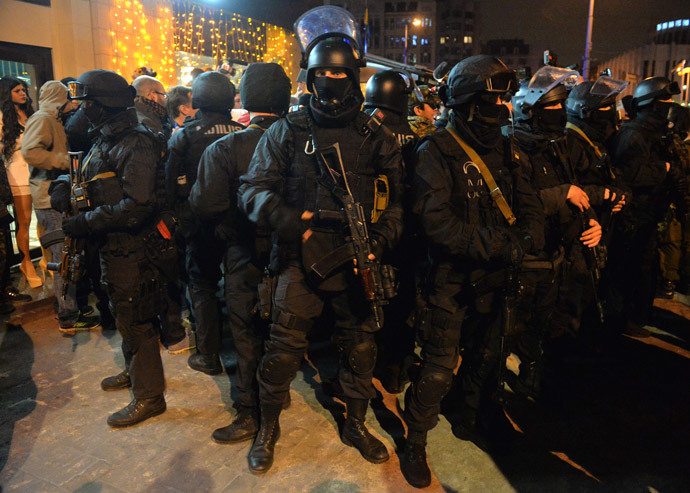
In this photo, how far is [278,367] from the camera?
3.08m

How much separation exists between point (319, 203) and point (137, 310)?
1.64 m

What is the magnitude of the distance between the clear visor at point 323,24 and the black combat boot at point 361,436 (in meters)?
2.83

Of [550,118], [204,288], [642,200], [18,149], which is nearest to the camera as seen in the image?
[550,118]

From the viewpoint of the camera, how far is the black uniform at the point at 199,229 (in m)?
4.32

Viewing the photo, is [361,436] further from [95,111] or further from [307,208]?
[95,111]

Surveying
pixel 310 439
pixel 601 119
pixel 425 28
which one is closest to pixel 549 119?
pixel 601 119

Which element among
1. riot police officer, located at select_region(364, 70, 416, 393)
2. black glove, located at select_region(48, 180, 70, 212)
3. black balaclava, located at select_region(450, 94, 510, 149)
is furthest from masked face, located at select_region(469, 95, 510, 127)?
black glove, located at select_region(48, 180, 70, 212)

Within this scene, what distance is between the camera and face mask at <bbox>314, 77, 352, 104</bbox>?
2945 millimetres

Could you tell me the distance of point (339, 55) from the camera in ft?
9.61

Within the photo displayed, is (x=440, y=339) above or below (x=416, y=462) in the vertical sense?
above

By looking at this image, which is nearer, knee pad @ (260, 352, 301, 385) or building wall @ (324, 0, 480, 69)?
knee pad @ (260, 352, 301, 385)

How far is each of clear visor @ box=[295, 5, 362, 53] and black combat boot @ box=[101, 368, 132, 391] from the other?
311 cm

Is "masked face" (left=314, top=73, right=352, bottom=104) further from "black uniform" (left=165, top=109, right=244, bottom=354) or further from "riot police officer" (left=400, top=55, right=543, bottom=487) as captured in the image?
"black uniform" (left=165, top=109, right=244, bottom=354)

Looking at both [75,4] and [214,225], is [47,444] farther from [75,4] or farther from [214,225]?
[75,4]
